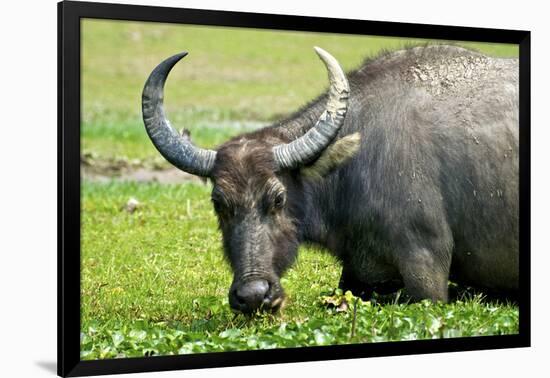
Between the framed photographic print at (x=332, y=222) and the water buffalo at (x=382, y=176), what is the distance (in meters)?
0.01

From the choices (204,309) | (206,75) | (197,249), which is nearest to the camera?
(204,309)

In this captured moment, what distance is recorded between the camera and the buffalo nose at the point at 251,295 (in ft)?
22.6

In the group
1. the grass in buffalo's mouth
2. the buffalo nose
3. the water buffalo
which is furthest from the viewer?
the water buffalo

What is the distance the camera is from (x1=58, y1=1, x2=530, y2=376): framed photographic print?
698cm

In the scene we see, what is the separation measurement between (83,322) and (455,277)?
301cm

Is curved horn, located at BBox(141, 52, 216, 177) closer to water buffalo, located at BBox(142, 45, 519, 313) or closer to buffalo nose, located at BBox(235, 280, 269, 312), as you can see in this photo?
water buffalo, located at BBox(142, 45, 519, 313)

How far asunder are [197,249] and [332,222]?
165 cm

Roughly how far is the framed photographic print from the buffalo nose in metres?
0.01

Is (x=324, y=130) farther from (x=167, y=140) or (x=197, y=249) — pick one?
(x=197, y=249)

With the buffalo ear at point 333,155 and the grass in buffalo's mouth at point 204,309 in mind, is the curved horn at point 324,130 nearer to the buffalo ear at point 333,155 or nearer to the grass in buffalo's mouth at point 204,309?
the buffalo ear at point 333,155

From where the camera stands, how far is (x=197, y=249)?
29.6 feet

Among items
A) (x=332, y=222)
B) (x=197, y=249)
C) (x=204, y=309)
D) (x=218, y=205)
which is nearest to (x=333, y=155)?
(x=332, y=222)

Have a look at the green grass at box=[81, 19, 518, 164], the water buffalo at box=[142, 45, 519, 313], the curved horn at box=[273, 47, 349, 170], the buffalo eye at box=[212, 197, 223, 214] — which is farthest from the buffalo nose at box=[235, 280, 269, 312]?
the green grass at box=[81, 19, 518, 164]

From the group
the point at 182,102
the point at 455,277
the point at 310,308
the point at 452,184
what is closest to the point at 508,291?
the point at 455,277
